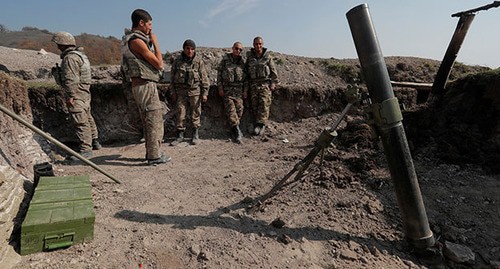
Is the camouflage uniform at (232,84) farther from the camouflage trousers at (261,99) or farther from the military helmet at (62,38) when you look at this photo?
the military helmet at (62,38)

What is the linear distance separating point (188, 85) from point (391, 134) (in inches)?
182

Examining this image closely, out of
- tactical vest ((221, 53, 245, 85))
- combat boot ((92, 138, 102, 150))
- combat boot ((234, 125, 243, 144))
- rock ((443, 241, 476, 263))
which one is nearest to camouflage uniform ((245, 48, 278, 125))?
tactical vest ((221, 53, 245, 85))

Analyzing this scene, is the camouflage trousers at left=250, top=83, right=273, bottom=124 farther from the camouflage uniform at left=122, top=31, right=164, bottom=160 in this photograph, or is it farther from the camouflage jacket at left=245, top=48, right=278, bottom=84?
the camouflage uniform at left=122, top=31, right=164, bottom=160

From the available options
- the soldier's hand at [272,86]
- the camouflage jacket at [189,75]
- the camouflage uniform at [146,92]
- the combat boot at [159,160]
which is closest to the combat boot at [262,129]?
the soldier's hand at [272,86]

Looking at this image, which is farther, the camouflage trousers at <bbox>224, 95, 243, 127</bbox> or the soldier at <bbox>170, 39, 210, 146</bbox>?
the camouflage trousers at <bbox>224, 95, 243, 127</bbox>

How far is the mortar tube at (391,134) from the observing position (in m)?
2.36

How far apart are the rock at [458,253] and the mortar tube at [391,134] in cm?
18

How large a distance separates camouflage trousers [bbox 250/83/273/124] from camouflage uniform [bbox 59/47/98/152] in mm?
3402

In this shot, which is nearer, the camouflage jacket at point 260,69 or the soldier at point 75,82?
the soldier at point 75,82

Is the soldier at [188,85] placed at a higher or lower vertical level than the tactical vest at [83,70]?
lower

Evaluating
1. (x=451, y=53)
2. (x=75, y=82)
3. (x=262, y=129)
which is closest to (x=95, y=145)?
(x=75, y=82)

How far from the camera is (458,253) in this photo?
2.52 meters

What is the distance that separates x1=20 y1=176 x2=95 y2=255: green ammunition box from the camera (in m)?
2.20

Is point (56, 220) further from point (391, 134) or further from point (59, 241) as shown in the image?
point (391, 134)
